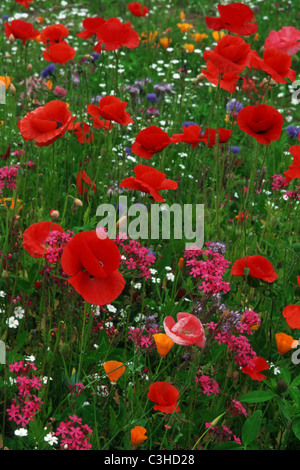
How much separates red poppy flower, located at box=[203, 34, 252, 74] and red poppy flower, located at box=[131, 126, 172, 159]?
0.31 meters

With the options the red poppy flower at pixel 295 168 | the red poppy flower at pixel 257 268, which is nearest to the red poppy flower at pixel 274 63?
the red poppy flower at pixel 295 168

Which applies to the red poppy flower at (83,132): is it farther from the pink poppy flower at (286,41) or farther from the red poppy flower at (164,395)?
the red poppy flower at (164,395)

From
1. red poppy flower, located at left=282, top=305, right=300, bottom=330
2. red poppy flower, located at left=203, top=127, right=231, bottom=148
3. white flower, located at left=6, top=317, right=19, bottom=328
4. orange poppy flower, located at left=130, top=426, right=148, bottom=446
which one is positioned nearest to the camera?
orange poppy flower, located at left=130, top=426, right=148, bottom=446

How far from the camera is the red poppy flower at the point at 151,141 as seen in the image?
1.96m

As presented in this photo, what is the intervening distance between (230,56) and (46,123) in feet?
2.26

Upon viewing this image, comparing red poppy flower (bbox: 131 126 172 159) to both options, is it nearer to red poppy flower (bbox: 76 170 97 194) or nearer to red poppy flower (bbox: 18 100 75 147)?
red poppy flower (bbox: 18 100 75 147)

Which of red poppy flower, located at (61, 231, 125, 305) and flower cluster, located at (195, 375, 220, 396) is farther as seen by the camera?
flower cluster, located at (195, 375, 220, 396)

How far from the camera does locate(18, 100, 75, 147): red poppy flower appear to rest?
1809 mm

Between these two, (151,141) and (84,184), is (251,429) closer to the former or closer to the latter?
(151,141)

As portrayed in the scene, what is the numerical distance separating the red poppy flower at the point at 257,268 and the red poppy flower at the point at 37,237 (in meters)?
0.57

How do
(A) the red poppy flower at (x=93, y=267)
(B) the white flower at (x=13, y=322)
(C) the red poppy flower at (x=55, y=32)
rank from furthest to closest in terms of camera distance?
(C) the red poppy flower at (x=55, y=32) → (B) the white flower at (x=13, y=322) → (A) the red poppy flower at (x=93, y=267)

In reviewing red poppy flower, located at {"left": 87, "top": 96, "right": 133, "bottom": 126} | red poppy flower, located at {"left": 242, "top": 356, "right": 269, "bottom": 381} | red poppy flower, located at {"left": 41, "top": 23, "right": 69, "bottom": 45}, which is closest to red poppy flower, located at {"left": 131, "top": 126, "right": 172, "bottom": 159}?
red poppy flower, located at {"left": 87, "top": 96, "right": 133, "bottom": 126}

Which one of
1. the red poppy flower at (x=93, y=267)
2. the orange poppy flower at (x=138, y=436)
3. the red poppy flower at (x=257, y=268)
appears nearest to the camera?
the red poppy flower at (x=93, y=267)
